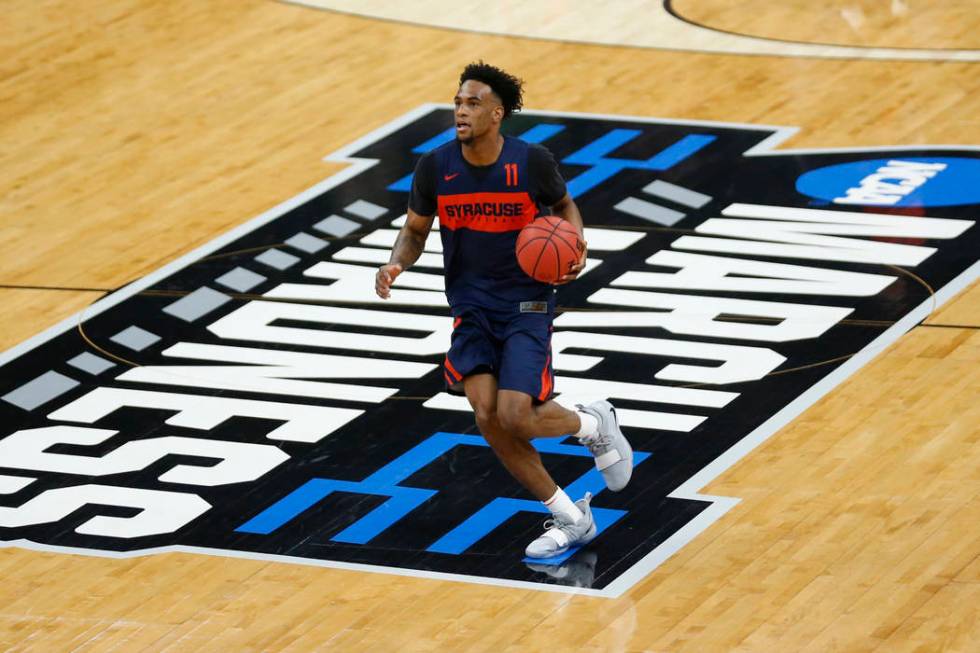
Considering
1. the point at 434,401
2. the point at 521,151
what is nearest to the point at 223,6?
the point at 434,401

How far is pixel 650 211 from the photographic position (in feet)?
43.8

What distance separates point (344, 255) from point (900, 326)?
3.68 m

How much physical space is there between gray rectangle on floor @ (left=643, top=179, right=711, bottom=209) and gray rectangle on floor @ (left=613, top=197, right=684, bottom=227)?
146 millimetres

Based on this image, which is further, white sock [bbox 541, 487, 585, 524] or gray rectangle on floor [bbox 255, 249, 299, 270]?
gray rectangle on floor [bbox 255, 249, 299, 270]

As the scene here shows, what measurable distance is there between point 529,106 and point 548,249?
7.03 m

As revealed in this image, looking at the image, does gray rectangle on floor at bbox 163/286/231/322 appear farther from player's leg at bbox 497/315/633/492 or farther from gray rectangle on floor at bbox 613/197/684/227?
player's leg at bbox 497/315/633/492

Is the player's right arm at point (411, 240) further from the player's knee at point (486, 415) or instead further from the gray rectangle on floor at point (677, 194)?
the gray rectangle on floor at point (677, 194)

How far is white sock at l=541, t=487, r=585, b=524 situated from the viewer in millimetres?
9023

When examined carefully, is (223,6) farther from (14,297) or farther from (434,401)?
(434,401)

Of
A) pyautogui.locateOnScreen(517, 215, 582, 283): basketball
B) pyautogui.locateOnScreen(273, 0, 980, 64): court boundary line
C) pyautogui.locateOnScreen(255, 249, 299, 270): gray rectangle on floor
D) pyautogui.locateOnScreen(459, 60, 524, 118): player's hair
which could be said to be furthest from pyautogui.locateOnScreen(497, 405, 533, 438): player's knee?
pyautogui.locateOnScreen(273, 0, 980, 64): court boundary line

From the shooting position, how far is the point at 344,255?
43.1ft

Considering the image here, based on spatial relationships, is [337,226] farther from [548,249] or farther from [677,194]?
[548,249]

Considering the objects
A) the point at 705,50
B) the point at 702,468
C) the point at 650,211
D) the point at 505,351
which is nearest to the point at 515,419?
the point at 505,351

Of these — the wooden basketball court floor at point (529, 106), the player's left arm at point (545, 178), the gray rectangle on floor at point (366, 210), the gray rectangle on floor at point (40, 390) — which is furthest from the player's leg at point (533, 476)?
the gray rectangle on floor at point (366, 210)
